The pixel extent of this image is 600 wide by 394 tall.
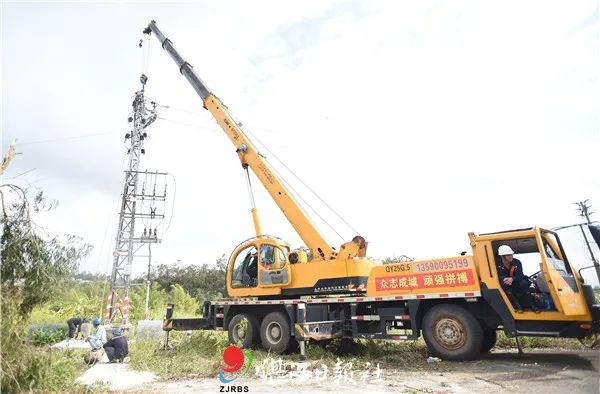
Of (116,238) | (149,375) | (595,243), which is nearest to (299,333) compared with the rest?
(149,375)

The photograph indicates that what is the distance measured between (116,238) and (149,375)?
10.6 meters

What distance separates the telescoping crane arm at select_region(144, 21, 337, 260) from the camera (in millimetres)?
10409

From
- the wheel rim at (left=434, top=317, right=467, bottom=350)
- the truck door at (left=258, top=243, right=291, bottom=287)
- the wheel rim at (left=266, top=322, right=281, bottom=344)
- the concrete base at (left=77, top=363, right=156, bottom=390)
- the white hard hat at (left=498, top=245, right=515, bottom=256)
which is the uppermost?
the truck door at (left=258, top=243, right=291, bottom=287)

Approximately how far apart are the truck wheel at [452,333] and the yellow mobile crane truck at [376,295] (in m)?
0.02

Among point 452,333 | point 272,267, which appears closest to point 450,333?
point 452,333

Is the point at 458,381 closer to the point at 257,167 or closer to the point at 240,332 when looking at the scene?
the point at 240,332

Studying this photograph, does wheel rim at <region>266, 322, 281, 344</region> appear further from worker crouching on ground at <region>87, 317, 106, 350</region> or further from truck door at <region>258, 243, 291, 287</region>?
worker crouching on ground at <region>87, 317, 106, 350</region>

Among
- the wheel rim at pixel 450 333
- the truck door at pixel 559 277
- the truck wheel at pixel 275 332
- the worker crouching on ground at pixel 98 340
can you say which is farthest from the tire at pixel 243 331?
the truck door at pixel 559 277

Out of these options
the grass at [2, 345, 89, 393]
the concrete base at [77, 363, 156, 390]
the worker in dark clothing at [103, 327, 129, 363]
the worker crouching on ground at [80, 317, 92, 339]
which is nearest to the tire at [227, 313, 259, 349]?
the worker in dark clothing at [103, 327, 129, 363]

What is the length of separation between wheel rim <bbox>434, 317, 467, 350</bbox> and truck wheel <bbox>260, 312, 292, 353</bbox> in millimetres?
3426

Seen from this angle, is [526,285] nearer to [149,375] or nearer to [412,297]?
[412,297]

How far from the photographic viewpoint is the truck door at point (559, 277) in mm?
6891

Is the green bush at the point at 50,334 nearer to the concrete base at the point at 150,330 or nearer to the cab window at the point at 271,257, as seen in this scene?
the concrete base at the point at 150,330

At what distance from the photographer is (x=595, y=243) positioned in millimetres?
7227
